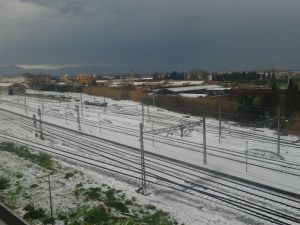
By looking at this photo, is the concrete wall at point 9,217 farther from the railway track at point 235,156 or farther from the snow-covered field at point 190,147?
the railway track at point 235,156

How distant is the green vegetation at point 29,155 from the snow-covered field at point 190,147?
0.80 meters

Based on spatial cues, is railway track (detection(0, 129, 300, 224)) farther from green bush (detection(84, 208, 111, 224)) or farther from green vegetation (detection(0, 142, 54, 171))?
green bush (detection(84, 208, 111, 224))

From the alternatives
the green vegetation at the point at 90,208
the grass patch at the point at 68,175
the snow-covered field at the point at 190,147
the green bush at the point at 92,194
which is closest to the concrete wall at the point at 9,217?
the green vegetation at the point at 90,208

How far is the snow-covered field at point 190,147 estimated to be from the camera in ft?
39.5

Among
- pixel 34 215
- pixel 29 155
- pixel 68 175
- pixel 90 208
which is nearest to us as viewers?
pixel 34 215

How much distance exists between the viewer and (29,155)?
18.9 metres

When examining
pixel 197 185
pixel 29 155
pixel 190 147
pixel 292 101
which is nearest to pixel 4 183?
pixel 29 155

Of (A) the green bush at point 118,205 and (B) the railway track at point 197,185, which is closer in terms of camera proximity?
(B) the railway track at point 197,185

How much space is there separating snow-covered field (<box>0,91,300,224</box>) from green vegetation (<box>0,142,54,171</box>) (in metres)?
0.80

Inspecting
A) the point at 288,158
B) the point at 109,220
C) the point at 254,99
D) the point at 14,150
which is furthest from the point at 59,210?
the point at 254,99

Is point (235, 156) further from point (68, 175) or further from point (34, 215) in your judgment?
point (34, 215)

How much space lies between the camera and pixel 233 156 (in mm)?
19547

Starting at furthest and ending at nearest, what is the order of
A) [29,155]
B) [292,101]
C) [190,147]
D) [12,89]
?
[12,89]
[292,101]
[190,147]
[29,155]

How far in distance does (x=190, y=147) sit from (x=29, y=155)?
846cm
